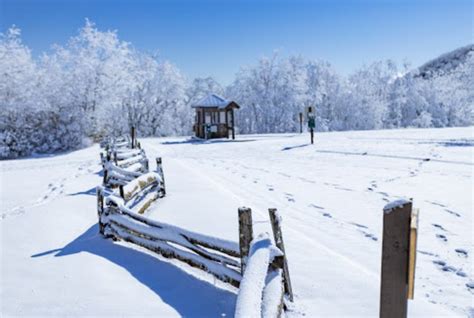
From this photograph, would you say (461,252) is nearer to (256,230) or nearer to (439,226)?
(439,226)

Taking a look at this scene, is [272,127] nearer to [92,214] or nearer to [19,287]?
[92,214]

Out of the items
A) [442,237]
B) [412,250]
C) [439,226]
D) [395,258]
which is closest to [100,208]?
[395,258]

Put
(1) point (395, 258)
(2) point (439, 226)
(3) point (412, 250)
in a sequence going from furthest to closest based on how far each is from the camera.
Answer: (2) point (439, 226) → (1) point (395, 258) → (3) point (412, 250)

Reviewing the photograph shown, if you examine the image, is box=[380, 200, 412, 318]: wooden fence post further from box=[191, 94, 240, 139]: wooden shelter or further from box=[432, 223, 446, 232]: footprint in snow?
box=[191, 94, 240, 139]: wooden shelter

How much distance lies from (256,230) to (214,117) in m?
21.8

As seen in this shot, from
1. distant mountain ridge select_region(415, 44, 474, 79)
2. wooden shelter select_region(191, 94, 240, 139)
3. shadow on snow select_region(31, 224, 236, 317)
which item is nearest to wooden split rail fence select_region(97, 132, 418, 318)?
shadow on snow select_region(31, 224, 236, 317)

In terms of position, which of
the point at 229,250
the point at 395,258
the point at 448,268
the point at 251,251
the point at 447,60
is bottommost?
the point at 448,268

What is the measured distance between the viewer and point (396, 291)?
6.72ft

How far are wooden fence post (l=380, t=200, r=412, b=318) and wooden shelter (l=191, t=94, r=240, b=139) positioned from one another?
25436 mm

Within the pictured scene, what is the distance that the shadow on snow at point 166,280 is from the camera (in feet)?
13.2

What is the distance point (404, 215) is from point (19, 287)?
184 inches

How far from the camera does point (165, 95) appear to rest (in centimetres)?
4744

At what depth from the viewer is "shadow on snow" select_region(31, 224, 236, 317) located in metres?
4.02

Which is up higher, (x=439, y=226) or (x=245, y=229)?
(x=245, y=229)
